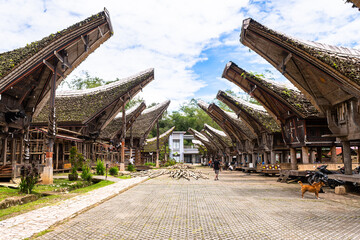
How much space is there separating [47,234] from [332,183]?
12.7 meters

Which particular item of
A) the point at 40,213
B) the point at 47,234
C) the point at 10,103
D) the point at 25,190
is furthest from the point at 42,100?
the point at 47,234

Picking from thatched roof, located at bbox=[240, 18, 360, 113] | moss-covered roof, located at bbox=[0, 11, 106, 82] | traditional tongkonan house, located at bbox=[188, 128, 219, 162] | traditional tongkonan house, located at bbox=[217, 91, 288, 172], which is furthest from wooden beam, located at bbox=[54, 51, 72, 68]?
traditional tongkonan house, located at bbox=[188, 128, 219, 162]

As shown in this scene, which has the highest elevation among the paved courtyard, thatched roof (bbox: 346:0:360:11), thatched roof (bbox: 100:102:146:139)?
thatched roof (bbox: 346:0:360:11)

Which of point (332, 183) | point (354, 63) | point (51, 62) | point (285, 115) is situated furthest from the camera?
point (285, 115)

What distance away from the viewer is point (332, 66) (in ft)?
32.5

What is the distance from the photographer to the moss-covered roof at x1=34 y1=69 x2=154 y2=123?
69.8 feet

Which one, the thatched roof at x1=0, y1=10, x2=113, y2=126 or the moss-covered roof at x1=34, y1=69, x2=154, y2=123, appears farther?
the moss-covered roof at x1=34, y1=69, x2=154, y2=123

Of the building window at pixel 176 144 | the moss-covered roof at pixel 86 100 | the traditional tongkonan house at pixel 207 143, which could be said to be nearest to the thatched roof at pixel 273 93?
the moss-covered roof at pixel 86 100

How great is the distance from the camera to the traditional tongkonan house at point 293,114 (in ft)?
52.5

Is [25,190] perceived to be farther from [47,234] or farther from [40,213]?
[47,234]

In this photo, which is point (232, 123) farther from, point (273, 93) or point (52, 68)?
point (52, 68)

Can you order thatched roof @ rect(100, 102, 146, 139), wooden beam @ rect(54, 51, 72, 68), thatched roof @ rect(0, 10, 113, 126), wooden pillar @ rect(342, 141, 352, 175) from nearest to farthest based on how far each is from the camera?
wooden pillar @ rect(342, 141, 352, 175), thatched roof @ rect(0, 10, 113, 126), wooden beam @ rect(54, 51, 72, 68), thatched roof @ rect(100, 102, 146, 139)

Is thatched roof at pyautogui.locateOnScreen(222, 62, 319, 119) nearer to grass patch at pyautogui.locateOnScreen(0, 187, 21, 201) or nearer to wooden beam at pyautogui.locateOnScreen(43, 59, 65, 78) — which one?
wooden beam at pyautogui.locateOnScreen(43, 59, 65, 78)

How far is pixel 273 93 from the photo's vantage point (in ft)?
53.7
